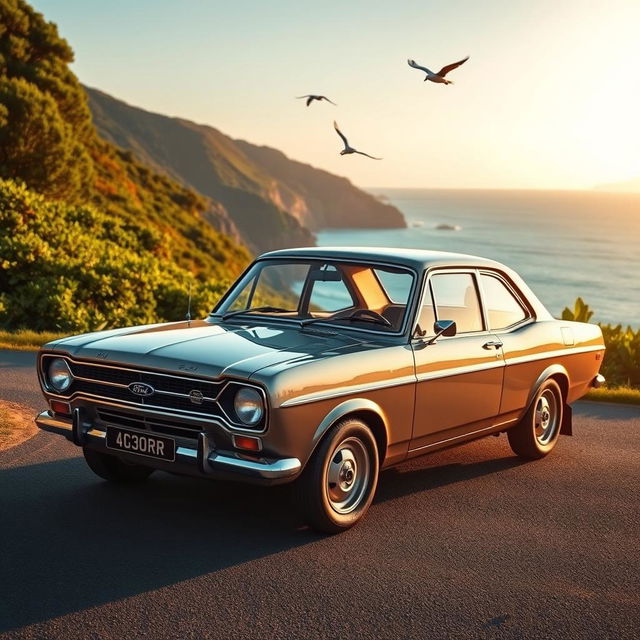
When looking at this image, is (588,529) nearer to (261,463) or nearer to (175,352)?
(261,463)

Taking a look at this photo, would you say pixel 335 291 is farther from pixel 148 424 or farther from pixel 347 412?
pixel 148 424

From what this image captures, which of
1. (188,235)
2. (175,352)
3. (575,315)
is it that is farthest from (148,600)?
(188,235)

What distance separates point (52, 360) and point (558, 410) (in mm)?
4491

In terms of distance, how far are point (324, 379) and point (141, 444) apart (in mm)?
1199

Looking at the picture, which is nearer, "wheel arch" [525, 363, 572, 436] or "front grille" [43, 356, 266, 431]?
"front grille" [43, 356, 266, 431]

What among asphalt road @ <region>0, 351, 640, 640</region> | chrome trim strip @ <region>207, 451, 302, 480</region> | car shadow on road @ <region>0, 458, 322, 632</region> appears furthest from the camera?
chrome trim strip @ <region>207, 451, 302, 480</region>

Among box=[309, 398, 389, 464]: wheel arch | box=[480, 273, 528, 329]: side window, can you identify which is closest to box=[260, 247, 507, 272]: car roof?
box=[480, 273, 528, 329]: side window

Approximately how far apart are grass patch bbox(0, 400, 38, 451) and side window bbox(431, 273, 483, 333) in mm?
3787

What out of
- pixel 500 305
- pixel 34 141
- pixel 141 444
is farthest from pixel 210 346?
pixel 34 141

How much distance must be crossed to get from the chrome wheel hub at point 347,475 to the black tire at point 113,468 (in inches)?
66.9

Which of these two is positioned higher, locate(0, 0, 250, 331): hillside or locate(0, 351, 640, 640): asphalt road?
locate(0, 0, 250, 331): hillside

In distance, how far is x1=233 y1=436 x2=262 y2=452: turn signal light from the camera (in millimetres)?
5234

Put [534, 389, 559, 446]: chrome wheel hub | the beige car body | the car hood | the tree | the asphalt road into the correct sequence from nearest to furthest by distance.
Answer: the asphalt road, the beige car body, the car hood, [534, 389, 559, 446]: chrome wheel hub, the tree

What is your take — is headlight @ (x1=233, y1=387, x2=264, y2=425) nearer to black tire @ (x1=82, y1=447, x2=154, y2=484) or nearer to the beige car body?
the beige car body
